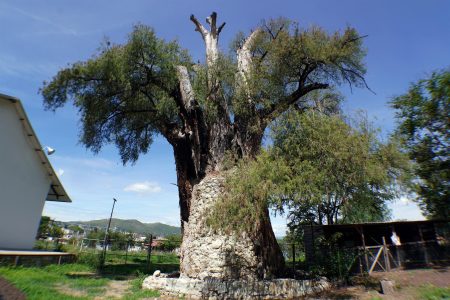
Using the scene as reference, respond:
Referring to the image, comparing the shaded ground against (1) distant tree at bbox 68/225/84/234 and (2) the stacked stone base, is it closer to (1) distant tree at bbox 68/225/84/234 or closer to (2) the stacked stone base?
(2) the stacked stone base

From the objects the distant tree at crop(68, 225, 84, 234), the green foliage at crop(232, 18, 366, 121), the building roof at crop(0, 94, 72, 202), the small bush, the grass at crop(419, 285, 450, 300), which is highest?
the green foliage at crop(232, 18, 366, 121)

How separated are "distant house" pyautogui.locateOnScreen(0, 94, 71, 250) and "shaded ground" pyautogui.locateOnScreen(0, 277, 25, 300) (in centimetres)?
839

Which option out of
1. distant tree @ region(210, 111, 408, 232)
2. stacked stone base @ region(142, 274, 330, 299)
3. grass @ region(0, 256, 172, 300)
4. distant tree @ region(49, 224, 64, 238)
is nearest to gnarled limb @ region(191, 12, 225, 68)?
distant tree @ region(210, 111, 408, 232)

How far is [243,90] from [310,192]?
7171 mm

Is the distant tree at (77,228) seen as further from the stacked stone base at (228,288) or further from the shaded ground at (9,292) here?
the shaded ground at (9,292)

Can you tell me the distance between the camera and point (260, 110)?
1586cm

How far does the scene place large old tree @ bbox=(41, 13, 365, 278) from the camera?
44.7 feet

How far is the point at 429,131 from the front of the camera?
54.7 ft

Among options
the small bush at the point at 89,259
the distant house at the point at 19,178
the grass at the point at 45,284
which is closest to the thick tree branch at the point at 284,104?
the grass at the point at 45,284

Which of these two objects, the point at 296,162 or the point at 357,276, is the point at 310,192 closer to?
the point at 296,162

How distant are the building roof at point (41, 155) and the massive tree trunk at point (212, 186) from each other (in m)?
9.09

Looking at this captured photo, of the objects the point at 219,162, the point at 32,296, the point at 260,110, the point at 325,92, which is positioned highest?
the point at 325,92

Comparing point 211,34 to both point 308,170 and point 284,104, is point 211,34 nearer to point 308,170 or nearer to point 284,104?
point 284,104

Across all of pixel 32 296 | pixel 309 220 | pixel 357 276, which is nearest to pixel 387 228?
pixel 309 220
